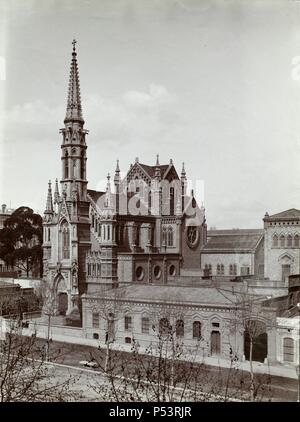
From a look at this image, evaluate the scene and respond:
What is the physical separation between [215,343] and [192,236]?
2866 cm

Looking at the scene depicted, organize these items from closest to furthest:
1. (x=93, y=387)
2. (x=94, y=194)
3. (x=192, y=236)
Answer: (x=93, y=387) → (x=94, y=194) → (x=192, y=236)

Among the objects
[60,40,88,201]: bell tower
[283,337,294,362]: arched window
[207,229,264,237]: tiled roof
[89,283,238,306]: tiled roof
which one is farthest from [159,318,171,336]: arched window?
[207,229,264,237]: tiled roof

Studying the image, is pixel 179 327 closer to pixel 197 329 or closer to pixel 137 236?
pixel 197 329

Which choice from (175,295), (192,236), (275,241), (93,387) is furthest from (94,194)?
(93,387)

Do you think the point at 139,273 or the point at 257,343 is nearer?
the point at 257,343

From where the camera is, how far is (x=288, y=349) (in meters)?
25.1

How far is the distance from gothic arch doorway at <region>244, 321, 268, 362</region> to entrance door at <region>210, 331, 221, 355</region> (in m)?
1.63

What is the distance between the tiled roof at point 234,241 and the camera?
54106mm

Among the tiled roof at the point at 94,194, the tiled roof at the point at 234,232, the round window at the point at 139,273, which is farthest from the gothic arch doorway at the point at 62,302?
the tiled roof at the point at 234,232

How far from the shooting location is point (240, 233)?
5672 centimetres
